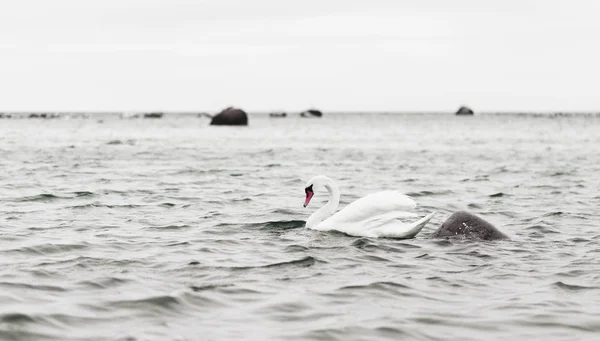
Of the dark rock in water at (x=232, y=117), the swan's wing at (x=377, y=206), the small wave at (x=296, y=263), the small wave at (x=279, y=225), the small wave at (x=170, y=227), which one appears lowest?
the small wave at (x=279, y=225)

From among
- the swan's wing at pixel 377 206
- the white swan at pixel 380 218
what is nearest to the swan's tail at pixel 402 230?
the white swan at pixel 380 218

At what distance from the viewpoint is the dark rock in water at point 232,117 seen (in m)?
77.0

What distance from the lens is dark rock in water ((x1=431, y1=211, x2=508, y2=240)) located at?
1155cm

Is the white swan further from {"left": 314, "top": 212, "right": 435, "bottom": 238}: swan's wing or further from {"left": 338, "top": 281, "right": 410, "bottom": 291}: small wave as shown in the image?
{"left": 338, "top": 281, "right": 410, "bottom": 291}: small wave

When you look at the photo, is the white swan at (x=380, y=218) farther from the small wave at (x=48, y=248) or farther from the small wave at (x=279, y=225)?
the small wave at (x=48, y=248)

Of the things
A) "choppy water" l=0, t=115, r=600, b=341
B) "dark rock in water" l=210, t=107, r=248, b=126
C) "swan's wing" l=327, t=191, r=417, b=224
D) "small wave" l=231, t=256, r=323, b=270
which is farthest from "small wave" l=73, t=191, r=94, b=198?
"dark rock in water" l=210, t=107, r=248, b=126

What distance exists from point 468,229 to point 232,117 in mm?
66427

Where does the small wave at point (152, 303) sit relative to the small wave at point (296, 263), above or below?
above

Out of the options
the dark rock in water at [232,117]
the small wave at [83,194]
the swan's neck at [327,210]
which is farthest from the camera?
the dark rock in water at [232,117]

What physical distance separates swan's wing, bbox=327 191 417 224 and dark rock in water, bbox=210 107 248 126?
6532 centimetres

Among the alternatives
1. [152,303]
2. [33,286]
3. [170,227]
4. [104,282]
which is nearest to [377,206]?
[170,227]

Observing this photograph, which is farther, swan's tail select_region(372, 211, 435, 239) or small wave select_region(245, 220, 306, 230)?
small wave select_region(245, 220, 306, 230)

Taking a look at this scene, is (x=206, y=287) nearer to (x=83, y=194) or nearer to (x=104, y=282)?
(x=104, y=282)

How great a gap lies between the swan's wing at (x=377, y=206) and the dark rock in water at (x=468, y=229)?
2.31ft
